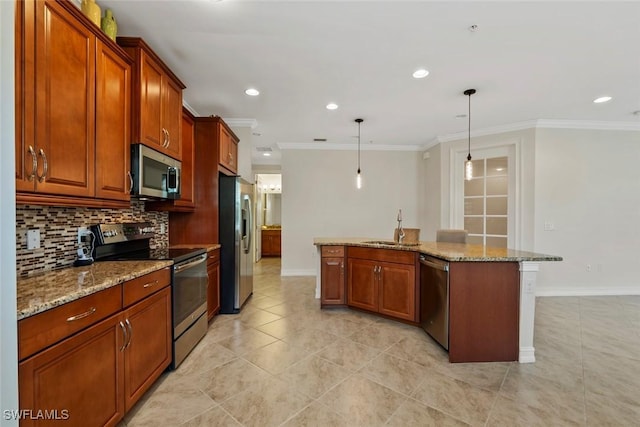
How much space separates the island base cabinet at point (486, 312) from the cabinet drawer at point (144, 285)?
234 centimetres

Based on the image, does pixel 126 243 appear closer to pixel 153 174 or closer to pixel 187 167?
pixel 153 174

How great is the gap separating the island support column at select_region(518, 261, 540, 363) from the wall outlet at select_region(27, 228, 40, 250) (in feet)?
11.6

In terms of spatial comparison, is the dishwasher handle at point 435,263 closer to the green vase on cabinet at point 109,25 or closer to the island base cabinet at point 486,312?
the island base cabinet at point 486,312

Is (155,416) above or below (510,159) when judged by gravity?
below

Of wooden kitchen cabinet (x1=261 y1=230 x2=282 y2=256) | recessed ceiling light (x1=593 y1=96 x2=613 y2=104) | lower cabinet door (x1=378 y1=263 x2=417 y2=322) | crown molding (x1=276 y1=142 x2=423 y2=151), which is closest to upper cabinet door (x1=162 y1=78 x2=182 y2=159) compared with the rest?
lower cabinet door (x1=378 y1=263 x2=417 y2=322)

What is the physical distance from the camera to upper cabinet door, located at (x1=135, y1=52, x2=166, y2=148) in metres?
2.09

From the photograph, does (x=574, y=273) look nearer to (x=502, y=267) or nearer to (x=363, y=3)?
(x=502, y=267)

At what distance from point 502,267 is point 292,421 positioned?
2054 millimetres

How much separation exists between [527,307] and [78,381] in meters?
3.11

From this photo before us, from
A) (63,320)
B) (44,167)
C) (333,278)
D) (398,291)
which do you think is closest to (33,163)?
(44,167)

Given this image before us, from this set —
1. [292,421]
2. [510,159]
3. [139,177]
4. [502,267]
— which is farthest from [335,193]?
[292,421]

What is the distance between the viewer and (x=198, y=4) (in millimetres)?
1829

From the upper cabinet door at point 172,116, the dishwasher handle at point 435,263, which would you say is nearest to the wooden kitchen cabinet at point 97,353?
the upper cabinet door at point 172,116

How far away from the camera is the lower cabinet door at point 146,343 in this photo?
162cm
